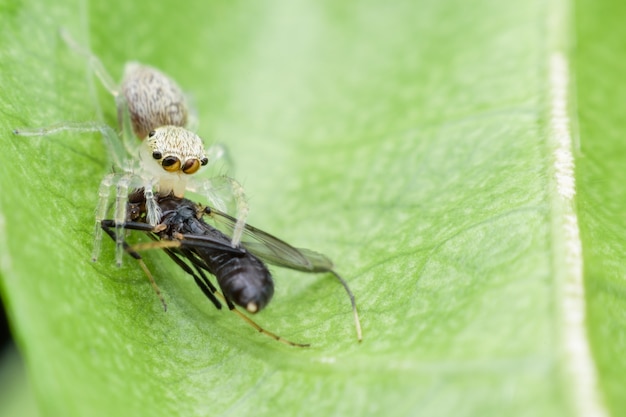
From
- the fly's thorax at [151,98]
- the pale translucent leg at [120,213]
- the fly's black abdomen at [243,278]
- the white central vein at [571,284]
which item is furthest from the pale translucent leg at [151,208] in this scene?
the white central vein at [571,284]

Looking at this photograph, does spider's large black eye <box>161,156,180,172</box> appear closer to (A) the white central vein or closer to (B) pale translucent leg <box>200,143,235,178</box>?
(B) pale translucent leg <box>200,143,235,178</box>

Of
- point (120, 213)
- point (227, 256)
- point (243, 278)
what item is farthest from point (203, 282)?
point (120, 213)

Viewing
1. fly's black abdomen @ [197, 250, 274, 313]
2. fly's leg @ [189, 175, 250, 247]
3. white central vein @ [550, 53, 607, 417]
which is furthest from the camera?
fly's leg @ [189, 175, 250, 247]

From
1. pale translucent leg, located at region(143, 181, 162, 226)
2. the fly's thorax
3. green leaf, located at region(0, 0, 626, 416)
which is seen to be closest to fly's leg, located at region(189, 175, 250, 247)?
green leaf, located at region(0, 0, 626, 416)

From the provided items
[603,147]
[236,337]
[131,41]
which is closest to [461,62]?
[603,147]

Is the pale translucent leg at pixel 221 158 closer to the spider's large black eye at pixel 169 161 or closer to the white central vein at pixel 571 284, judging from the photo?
the spider's large black eye at pixel 169 161

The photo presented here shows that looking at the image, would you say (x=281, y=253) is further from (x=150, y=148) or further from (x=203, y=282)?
(x=150, y=148)
